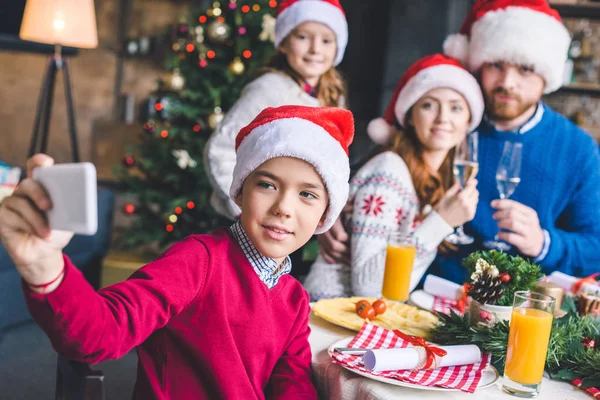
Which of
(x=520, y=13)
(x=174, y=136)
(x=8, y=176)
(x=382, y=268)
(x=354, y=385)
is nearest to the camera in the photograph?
(x=354, y=385)

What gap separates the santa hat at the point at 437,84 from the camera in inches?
83.7

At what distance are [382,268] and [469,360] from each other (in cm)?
70

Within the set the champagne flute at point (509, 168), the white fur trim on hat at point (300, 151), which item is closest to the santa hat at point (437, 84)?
the champagne flute at point (509, 168)

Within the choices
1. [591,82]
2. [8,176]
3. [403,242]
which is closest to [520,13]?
[403,242]

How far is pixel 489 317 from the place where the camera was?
4.55 feet

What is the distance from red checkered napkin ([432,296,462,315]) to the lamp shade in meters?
3.51

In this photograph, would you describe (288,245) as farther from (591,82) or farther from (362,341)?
(591,82)

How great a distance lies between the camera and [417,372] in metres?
1.20

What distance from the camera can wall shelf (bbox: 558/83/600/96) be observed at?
4.79m

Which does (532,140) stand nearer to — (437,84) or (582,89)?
(437,84)

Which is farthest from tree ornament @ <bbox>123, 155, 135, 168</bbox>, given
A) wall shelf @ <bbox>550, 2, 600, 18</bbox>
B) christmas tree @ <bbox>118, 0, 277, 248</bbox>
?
wall shelf @ <bbox>550, 2, 600, 18</bbox>

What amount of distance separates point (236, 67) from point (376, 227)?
2153mm

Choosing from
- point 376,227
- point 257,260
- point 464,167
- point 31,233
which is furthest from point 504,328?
point 31,233

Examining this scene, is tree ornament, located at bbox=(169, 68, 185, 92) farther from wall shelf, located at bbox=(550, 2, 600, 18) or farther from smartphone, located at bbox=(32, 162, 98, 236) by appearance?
smartphone, located at bbox=(32, 162, 98, 236)
